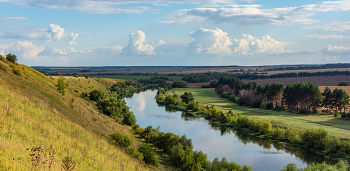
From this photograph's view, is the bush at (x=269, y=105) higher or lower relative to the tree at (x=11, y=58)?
lower

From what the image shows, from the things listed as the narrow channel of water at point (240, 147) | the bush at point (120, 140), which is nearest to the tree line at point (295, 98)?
the narrow channel of water at point (240, 147)

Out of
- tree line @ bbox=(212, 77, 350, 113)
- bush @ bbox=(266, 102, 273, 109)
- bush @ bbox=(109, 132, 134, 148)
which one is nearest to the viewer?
bush @ bbox=(109, 132, 134, 148)

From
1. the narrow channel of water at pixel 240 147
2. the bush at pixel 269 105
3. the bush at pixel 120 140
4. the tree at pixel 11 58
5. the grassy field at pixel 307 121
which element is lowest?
the narrow channel of water at pixel 240 147

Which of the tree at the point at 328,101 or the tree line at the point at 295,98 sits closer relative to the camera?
the tree line at the point at 295,98

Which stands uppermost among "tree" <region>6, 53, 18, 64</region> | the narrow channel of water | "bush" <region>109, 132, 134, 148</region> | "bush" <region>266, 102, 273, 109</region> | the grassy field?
"tree" <region>6, 53, 18, 64</region>

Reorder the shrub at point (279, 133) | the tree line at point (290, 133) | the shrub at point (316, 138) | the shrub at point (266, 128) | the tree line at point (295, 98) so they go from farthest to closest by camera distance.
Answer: the tree line at point (295, 98) < the shrub at point (266, 128) < the shrub at point (279, 133) < the shrub at point (316, 138) < the tree line at point (290, 133)

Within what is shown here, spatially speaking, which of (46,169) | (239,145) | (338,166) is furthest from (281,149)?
(46,169)

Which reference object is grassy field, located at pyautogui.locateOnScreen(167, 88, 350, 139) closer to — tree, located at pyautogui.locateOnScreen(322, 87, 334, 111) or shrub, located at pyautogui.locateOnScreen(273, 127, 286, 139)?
shrub, located at pyautogui.locateOnScreen(273, 127, 286, 139)

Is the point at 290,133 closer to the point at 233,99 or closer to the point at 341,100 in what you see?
the point at 341,100

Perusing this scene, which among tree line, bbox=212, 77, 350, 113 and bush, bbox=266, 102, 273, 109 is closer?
tree line, bbox=212, 77, 350, 113

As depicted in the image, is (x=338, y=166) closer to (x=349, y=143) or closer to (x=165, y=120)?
(x=349, y=143)

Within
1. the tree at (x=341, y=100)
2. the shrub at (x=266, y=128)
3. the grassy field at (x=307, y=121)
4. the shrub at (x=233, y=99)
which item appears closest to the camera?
the grassy field at (x=307, y=121)

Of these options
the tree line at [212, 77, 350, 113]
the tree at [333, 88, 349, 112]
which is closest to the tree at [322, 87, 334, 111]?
the tree line at [212, 77, 350, 113]

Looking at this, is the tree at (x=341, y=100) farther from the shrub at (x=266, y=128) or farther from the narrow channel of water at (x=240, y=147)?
the narrow channel of water at (x=240, y=147)
